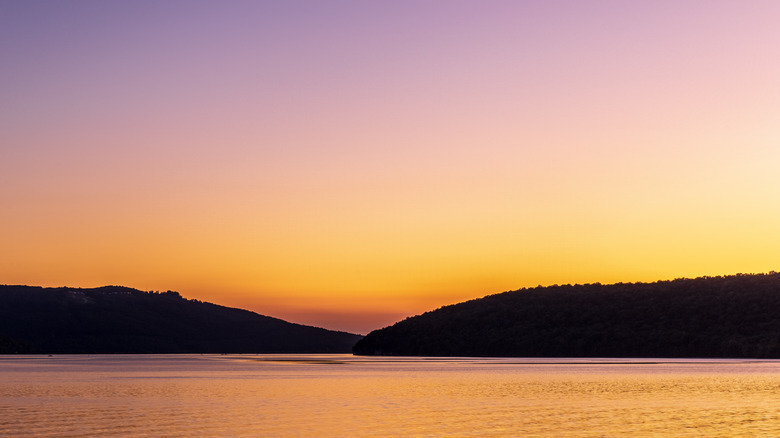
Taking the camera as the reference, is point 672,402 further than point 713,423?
Yes

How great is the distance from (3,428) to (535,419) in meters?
29.8

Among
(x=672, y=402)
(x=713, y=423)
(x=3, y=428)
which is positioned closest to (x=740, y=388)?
(x=672, y=402)

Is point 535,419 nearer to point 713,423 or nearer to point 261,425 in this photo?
point 713,423

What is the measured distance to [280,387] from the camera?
92.3m

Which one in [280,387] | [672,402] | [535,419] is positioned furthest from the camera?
[280,387]

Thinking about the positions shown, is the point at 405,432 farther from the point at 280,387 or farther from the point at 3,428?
the point at 280,387

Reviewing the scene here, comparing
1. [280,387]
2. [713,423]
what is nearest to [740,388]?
[713,423]

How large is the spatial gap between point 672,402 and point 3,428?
46.1m

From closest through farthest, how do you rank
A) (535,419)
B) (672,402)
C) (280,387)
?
1. (535,419)
2. (672,402)
3. (280,387)

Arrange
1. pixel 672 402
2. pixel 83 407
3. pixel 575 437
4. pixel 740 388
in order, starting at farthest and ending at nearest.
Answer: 1. pixel 740 388
2. pixel 672 402
3. pixel 83 407
4. pixel 575 437

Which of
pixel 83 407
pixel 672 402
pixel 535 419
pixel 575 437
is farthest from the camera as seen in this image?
pixel 672 402

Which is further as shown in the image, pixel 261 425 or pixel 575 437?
→ pixel 261 425

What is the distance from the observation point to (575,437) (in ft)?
152

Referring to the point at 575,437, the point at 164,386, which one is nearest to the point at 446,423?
the point at 575,437
